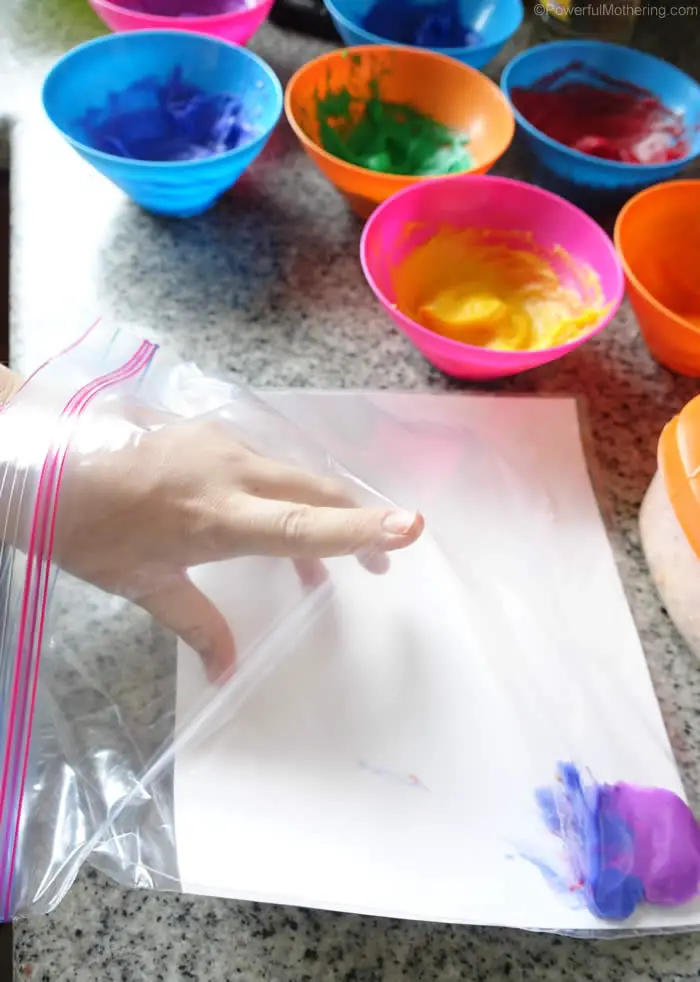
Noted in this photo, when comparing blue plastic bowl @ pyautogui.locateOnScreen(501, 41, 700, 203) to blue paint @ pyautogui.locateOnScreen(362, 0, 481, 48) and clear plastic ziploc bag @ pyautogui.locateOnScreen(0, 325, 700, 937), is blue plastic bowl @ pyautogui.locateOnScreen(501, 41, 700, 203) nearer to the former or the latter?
blue paint @ pyautogui.locateOnScreen(362, 0, 481, 48)

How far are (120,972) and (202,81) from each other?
2.20 feet

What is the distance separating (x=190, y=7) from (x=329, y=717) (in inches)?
28.6

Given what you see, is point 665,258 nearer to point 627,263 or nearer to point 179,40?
point 627,263

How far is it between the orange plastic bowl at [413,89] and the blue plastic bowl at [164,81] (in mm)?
40

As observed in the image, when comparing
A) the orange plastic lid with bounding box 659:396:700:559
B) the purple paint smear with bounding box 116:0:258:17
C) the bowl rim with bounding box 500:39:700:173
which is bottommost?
the orange plastic lid with bounding box 659:396:700:559

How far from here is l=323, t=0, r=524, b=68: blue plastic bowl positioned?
759mm

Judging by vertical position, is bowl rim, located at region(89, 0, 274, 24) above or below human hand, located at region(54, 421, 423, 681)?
above

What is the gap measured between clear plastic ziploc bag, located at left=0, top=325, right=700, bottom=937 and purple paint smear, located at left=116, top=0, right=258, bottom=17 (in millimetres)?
451

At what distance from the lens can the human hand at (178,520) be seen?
41 centimetres

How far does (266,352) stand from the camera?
0.61 m

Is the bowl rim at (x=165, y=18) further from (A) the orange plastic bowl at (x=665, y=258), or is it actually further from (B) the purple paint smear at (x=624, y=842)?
(B) the purple paint smear at (x=624, y=842)

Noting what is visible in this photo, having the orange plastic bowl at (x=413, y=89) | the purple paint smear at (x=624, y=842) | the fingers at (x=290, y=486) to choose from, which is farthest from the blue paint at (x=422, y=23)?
the purple paint smear at (x=624, y=842)

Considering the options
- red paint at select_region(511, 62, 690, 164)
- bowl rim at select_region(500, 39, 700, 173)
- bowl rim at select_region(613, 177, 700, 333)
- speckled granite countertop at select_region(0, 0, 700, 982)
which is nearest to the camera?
speckled granite countertop at select_region(0, 0, 700, 982)

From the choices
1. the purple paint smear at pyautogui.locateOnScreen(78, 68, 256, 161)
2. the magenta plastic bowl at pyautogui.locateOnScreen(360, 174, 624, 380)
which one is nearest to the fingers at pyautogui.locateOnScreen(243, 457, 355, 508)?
the magenta plastic bowl at pyautogui.locateOnScreen(360, 174, 624, 380)
